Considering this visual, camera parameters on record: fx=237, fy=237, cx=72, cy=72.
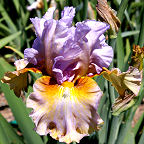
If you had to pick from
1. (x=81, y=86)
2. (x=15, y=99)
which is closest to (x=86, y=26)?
(x=81, y=86)

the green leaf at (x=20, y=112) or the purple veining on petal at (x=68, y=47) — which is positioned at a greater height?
the purple veining on petal at (x=68, y=47)


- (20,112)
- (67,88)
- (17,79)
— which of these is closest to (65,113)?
(67,88)

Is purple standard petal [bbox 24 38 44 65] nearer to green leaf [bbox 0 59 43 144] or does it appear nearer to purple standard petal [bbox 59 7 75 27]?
purple standard petal [bbox 59 7 75 27]

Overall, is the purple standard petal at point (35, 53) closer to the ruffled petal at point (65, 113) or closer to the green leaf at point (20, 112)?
the ruffled petal at point (65, 113)

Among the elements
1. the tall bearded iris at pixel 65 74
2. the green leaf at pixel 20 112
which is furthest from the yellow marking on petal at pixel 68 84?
the green leaf at pixel 20 112

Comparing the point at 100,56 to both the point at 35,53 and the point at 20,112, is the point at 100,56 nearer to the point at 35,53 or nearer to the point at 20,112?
the point at 35,53

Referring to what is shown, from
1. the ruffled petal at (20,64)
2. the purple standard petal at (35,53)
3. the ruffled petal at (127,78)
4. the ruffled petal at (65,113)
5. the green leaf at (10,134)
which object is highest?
the purple standard petal at (35,53)

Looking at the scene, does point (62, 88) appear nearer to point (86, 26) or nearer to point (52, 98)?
point (52, 98)

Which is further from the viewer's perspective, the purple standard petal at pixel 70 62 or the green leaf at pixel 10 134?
the green leaf at pixel 10 134
